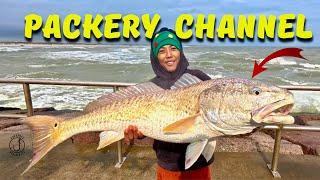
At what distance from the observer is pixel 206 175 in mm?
2713

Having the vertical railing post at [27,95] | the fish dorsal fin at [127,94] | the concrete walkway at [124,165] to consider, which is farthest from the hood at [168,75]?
the vertical railing post at [27,95]

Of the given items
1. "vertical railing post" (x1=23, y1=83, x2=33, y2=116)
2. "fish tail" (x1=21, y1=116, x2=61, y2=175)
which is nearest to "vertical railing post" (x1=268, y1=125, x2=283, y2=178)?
"fish tail" (x1=21, y1=116, x2=61, y2=175)

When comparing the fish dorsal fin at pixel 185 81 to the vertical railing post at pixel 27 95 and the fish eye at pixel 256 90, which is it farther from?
the vertical railing post at pixel 27 95

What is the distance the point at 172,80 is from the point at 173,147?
1.62ft

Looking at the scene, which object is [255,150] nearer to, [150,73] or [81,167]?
[81,167]

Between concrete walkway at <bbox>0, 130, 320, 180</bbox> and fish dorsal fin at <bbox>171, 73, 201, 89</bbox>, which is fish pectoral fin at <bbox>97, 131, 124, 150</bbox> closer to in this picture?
fish dorsal fin at <bbox>171, 73, 201, 89</bbox>

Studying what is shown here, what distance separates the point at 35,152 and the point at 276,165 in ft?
9.35

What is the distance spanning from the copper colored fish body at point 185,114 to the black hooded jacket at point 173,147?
8.4 inches

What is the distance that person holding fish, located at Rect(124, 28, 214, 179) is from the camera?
2658 mm

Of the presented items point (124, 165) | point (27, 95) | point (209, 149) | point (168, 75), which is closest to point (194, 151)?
point (209, 149)

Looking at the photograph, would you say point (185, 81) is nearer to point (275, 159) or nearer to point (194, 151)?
point (194, 151)

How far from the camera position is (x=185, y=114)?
2.30 meters

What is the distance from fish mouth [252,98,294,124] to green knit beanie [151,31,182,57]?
87 cm

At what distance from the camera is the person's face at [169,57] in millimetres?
2662
